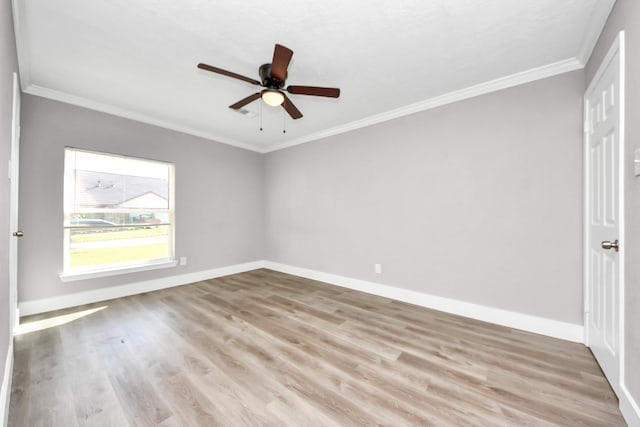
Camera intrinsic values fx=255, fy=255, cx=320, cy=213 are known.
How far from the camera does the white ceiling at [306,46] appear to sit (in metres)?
1.79

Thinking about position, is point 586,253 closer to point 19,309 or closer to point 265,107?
Answer: point 265,107

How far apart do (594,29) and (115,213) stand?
5370 mm

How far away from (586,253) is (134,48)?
170 inches

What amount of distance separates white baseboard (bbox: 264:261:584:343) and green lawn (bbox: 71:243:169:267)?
2713mm

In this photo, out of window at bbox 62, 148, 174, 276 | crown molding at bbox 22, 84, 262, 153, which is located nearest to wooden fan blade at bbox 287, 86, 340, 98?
crown molding at bbox 22, 84, 262, 153

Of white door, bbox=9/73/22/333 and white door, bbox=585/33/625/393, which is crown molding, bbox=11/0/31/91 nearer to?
white door, bbox=9/73/22/333

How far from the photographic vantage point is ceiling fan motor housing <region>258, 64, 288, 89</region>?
221 centimetres

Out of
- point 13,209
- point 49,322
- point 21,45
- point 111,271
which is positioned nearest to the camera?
point 21,45

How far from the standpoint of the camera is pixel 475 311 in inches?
111

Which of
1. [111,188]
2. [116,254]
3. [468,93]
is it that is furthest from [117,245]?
[468,93]

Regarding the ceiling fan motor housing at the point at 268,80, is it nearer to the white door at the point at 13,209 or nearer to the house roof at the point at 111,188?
the white door at the point at 13,209

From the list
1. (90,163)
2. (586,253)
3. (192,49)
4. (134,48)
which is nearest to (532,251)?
(586,253)

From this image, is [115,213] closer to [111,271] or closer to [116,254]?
[116,254]

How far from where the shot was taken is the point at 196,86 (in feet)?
9.34
